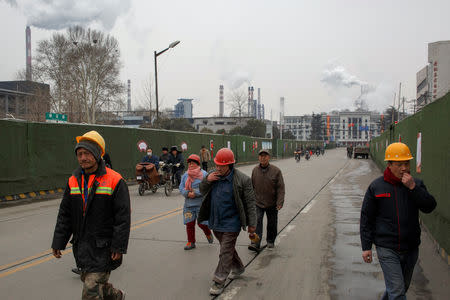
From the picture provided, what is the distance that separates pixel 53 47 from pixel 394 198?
50.6 meters

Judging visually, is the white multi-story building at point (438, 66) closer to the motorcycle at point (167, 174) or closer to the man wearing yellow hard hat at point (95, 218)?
the motorcycle at point (167, 174)

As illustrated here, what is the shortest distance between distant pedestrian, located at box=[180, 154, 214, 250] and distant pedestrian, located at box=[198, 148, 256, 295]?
1.95m

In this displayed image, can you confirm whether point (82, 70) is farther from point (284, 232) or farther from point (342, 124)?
point (342, 124)

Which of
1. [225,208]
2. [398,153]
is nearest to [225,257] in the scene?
[225,208]

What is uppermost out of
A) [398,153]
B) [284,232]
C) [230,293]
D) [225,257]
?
[398,153]

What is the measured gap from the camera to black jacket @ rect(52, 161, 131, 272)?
356 cm

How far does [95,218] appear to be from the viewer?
11.7ft

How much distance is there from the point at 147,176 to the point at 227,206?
400 inches

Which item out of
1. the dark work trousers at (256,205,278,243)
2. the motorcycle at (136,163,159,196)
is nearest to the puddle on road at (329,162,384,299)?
the dark work trousers at (256,205,278,243)

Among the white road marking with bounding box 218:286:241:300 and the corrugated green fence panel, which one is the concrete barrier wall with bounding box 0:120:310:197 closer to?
the corrugated green fence panel

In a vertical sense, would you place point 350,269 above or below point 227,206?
below

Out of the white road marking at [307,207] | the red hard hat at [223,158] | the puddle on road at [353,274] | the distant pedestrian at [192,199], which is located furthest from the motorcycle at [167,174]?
the red hard hat at [223,158]

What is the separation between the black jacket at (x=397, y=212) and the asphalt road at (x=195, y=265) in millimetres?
1436

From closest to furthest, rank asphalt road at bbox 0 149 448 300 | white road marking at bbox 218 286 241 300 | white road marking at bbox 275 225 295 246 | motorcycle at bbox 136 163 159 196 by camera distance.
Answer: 1. white road marking at bbox 218 286 241 300
2. asphalt road at bbox 0 149 448 300
3. white road marking at bbox 275 225 295 246
4. motorcycle at bbox 136 163 159 196
